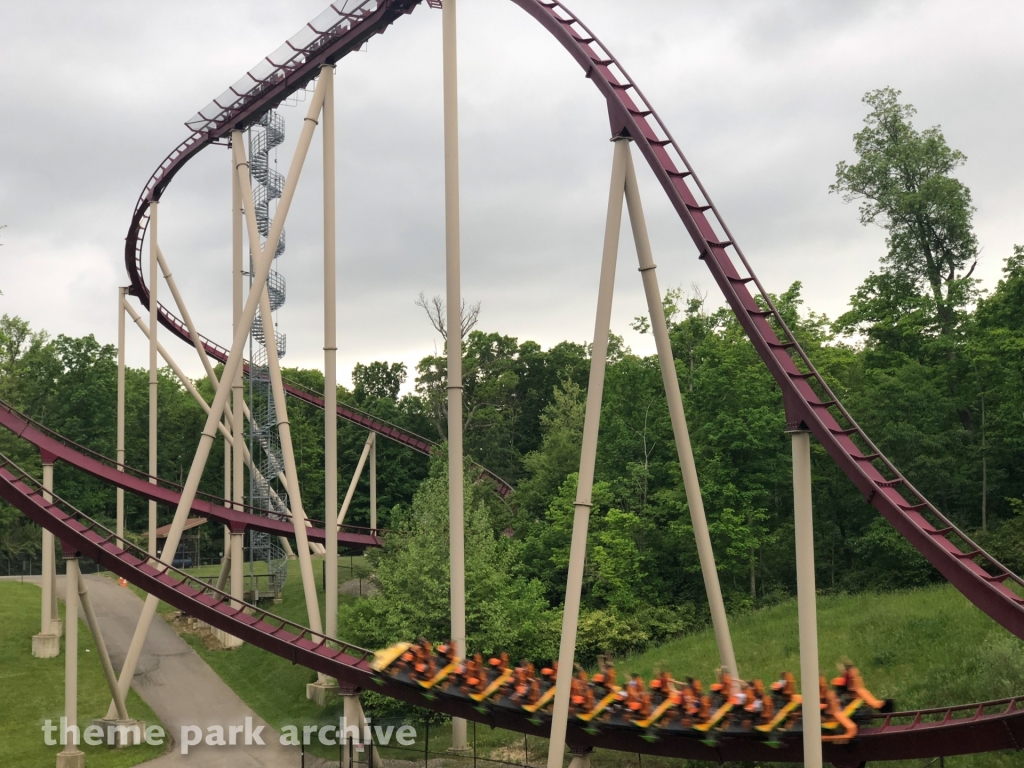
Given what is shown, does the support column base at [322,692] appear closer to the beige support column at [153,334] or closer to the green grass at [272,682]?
the green grass at [272,682]

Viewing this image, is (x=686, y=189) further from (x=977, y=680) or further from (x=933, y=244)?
(x=933, y=244)

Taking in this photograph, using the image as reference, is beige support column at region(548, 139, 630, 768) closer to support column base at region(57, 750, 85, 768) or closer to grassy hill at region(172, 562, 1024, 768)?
grassy hill at region(172, 562, 1024, 768)

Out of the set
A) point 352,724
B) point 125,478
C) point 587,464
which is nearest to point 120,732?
point 352,724

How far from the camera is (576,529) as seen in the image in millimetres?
14055

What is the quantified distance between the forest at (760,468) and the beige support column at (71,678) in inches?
263

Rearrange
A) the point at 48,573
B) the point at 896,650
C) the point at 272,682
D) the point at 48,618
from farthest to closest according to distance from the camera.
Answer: the point at 48,618
the point at 272,682
the point at 48,573
the point at 896,650

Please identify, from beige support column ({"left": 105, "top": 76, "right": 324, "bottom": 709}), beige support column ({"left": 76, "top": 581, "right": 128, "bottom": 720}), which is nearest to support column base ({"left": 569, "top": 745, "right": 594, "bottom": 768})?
beige support column ({"left": 105, "top": 76, "right": 324, "bottom": 709})

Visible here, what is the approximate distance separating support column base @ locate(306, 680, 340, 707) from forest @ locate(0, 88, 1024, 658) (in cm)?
160

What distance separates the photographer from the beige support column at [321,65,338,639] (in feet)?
67.2

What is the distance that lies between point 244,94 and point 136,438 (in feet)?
139

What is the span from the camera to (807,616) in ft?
39.8

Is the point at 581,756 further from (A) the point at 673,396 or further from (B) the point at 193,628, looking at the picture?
(B) the point at 193,628

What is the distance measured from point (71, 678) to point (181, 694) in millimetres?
5723

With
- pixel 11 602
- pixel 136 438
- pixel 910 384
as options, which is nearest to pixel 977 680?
pixel 910 384
